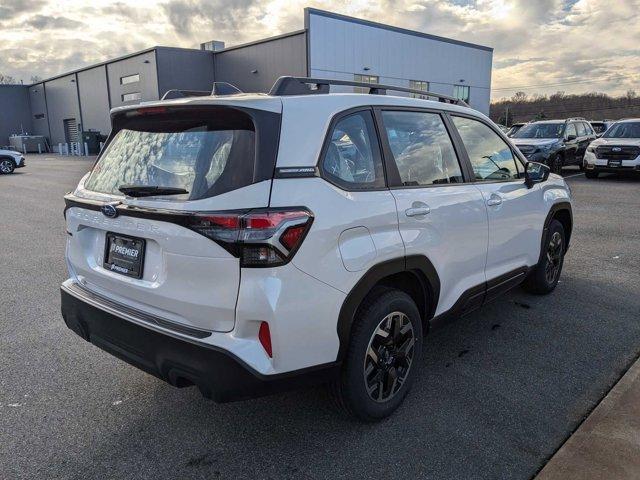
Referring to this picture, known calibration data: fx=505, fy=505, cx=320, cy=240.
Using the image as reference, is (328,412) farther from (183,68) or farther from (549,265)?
(183,68)

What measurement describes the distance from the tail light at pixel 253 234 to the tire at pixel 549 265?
3.25 metres

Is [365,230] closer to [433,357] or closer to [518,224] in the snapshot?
[433,357]

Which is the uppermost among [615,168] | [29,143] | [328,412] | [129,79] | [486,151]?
[129,79]

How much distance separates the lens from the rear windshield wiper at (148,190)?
8.13ft

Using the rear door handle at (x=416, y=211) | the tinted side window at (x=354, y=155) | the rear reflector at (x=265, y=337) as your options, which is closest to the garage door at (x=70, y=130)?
the tinted side window at (x=354, y=155)

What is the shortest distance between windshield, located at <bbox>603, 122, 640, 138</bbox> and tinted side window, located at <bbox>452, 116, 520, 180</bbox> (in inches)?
535

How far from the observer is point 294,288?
2.32m

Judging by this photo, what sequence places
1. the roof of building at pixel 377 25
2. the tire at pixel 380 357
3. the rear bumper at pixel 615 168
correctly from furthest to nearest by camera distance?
the roof of building at pixel 377 25
the rear bumper at pixel 615 168
the tire at pixel 380 357

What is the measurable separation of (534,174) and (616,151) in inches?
494

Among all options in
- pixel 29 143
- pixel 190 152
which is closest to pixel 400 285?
pixel 190 152

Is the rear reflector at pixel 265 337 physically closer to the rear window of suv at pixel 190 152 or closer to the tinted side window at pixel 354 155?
the rear window of suv at pixel 190 152

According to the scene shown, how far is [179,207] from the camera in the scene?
93.6 inches

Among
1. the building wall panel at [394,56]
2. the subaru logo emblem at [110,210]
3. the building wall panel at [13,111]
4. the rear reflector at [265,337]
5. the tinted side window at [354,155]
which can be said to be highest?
the building wall panel at [394,56]

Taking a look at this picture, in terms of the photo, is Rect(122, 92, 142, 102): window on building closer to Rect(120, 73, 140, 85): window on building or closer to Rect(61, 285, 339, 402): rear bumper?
Rect(120, 73, 140, 85): window on building
